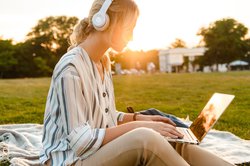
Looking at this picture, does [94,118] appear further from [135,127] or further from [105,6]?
[105,6]

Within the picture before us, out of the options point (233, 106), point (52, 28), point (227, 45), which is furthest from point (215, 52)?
point (233, 106)

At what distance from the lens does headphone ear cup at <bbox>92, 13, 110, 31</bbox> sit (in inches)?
82.4

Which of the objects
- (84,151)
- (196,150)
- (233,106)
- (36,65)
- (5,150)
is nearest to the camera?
(84,151)

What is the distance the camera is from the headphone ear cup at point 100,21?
6.87 ft

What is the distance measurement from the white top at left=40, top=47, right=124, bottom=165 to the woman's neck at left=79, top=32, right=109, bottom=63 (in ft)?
0.12

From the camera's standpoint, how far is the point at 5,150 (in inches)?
143

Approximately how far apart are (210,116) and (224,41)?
179 ft

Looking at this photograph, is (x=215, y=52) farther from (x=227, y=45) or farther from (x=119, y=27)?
(x=119, y=27)

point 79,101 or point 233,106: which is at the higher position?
point 79,101

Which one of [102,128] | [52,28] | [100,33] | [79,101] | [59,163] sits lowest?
[59,163]

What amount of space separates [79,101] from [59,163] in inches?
14.1

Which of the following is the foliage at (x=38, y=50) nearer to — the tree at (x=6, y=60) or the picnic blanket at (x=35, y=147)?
the tree at (x=6, y=60)

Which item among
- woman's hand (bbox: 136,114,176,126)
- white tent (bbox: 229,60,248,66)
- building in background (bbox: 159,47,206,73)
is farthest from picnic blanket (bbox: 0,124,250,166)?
building in background (bbox: 159,47,206,73)

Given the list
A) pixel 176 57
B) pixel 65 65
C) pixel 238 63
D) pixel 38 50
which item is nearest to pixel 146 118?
pixel 65 65
